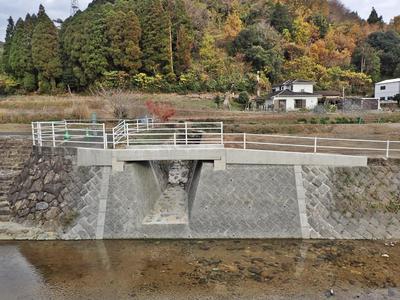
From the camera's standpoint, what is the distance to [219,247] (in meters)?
9.41

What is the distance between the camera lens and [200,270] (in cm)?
816

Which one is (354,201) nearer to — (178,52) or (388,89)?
(178,52)

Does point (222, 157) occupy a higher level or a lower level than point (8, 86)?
lower

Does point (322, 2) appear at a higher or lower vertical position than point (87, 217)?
higher

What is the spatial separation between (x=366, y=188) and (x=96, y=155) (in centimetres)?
882

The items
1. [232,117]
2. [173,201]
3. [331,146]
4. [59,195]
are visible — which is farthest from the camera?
[232,117]

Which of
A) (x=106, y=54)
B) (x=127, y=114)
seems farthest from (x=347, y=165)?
(x=106, y=54)

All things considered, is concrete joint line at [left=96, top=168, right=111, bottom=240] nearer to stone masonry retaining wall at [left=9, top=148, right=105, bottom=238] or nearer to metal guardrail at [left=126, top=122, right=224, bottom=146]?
stone masonry retaining wall at [left=9, top=148, right=105, bottom=238]

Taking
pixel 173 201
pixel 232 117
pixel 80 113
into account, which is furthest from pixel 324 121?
pixel 80 113

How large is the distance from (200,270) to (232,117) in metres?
21.4

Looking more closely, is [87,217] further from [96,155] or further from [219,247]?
[219,247]

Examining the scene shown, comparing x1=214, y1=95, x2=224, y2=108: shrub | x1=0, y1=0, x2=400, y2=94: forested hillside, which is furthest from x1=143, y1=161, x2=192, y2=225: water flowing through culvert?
x1=0, y1=0, x2=400, y2=94: forested hillside

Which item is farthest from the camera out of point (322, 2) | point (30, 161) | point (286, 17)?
point (322, 2)

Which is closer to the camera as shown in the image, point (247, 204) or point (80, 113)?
point (247, 204)
